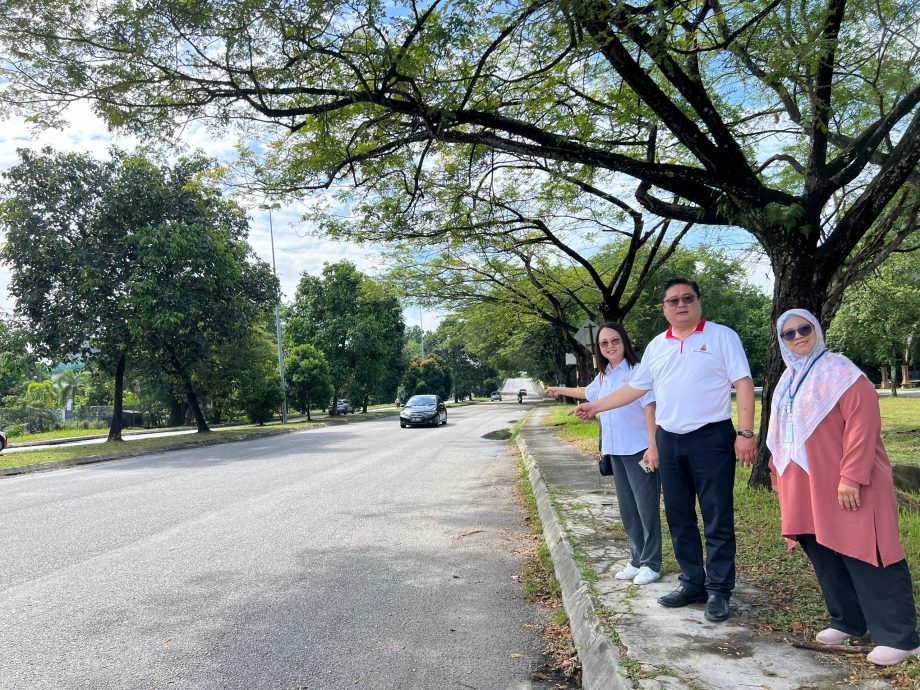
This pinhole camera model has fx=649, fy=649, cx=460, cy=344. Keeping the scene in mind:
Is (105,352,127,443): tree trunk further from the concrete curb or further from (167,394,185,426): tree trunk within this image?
(167,394,185,426): tree trunk

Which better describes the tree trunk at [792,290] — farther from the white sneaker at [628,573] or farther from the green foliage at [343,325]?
the green foliage at [343,325]

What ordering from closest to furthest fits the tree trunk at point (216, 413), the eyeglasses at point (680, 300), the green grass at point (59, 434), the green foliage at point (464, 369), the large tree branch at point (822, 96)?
the eyeglasses at point (680, 300)
the large tree branch at point (822, 96)
the green grass at point (59, 434)
the tree trunk at point (216, 413)
the green foliage at point (464, 369)

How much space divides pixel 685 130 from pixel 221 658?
611cm

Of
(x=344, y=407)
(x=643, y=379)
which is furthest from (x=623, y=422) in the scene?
(x=344, y=407)

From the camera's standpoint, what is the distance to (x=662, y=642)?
3.39 metres

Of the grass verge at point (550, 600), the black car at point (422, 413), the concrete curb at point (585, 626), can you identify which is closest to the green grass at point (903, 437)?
the grass verge at point (550, 600)

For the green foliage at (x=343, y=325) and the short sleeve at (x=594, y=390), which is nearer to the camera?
the short sleeve at (x=594, y=390)

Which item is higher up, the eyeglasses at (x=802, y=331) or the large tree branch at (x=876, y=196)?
the large tree branch at (x=876, y=196)

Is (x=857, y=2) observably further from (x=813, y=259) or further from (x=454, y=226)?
(x=454, y=226)

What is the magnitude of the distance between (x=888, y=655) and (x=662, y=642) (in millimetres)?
1005

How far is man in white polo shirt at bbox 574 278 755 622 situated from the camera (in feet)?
12.1

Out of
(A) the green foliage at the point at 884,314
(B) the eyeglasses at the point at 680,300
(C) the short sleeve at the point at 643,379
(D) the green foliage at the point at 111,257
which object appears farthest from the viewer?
(D) the green foliage at the point at 111,257

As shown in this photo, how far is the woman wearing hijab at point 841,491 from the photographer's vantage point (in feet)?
9.87

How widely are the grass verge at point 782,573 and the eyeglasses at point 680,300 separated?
1852 millimetres
